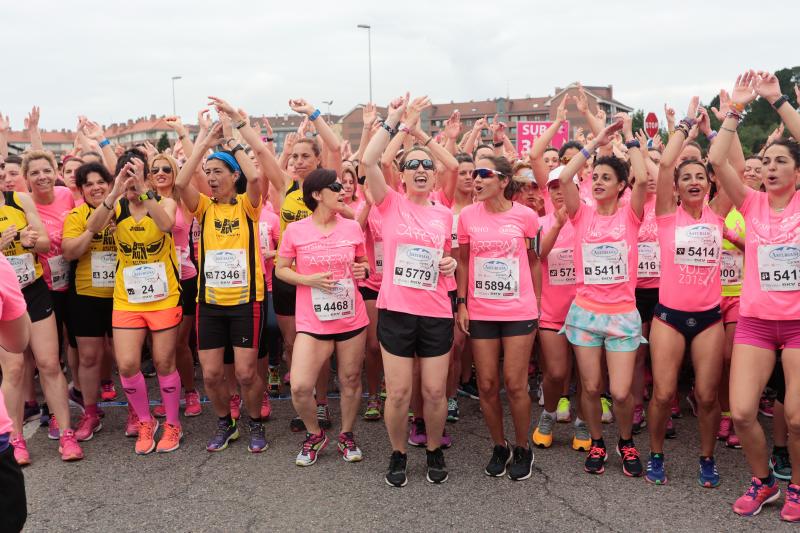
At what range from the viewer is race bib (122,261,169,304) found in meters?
5.04

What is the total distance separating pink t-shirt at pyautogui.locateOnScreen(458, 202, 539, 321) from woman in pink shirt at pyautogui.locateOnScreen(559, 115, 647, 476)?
0.40 m

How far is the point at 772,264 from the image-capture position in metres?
3.91

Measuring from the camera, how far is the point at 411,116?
4699mm

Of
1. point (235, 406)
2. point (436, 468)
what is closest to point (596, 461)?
point (436, 468)

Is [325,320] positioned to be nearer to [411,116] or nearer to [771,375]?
[411,116]

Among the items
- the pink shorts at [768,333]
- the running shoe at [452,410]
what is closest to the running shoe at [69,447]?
the running shoe at [452,410]

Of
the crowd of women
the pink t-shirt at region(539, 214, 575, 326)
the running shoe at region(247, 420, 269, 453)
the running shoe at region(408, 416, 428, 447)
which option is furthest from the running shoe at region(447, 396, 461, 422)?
the running shoe at region(247, 420, 269, 453)

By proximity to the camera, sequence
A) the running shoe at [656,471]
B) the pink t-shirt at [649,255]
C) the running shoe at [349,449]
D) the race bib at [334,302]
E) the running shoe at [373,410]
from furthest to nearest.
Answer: the running shoe at [373,410], the pink t-shirt at [649,255], the running shoe at [349,449], the race bib at [334,302], the running shoe at [656,471]

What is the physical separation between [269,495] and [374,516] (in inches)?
30.3

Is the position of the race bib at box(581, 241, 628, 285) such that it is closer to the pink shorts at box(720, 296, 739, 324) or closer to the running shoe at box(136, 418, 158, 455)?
the pink shorts at box(720, 296, 739, 324)

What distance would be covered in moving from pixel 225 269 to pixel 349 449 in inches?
66.0

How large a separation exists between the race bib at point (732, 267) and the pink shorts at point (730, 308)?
13 centimetres

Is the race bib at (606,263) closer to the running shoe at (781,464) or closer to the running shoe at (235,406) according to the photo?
the running shoe at (781,464)

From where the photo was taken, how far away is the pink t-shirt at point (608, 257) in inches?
178
